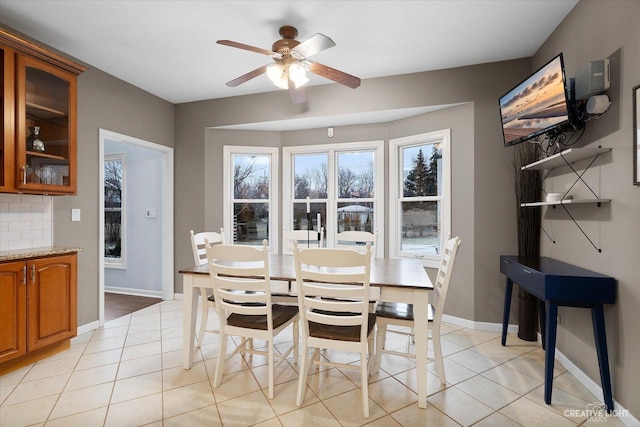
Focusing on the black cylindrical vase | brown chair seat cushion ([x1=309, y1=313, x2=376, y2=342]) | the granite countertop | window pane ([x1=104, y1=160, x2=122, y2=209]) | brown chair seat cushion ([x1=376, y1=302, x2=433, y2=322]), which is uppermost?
window pane ([x1=104, y1=160, x2=122, y2=209])

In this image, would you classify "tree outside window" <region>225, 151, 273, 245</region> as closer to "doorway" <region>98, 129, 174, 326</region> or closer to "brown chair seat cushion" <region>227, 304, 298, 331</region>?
"doorway" <region>98, 129, 174, 326</region>

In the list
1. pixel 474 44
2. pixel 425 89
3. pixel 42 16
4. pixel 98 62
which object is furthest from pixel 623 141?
pixel 98 62

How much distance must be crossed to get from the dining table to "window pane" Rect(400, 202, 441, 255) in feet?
3.82

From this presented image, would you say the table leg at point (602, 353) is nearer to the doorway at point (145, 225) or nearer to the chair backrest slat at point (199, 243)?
the chair backrest slat at point (199, 243)

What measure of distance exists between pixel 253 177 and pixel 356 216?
1583mm

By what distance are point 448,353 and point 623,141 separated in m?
1.97

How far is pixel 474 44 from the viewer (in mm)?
2930

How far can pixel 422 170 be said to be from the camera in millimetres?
3869

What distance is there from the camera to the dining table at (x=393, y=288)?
1.98m

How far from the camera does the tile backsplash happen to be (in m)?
2.68

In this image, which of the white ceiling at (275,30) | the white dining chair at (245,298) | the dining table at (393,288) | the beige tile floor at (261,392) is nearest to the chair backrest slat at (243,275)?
the white dining chair at (245,298)

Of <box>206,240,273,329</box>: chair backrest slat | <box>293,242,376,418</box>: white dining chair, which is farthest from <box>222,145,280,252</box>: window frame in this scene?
<box>293,242,376,418</box>: white dining chair

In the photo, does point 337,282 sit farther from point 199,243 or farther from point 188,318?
point 199,243

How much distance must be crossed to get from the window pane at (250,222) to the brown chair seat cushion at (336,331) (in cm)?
264
